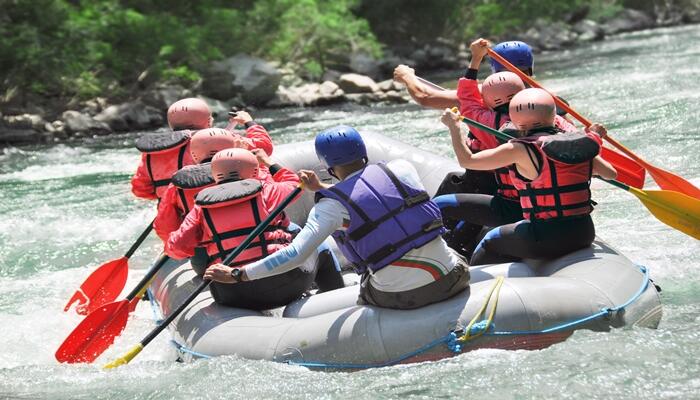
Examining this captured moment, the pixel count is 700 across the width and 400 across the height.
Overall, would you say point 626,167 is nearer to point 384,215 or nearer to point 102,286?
point 384,215

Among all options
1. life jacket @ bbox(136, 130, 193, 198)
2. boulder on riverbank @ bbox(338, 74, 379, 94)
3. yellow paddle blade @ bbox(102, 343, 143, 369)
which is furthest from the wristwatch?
boulder on riverbank @ bbox(338, 74, 379, 94)

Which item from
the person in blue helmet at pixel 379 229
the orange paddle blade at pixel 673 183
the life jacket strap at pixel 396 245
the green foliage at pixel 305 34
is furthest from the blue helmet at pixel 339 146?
the green foliage at pixel 305 34

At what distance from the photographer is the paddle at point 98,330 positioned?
4570 millimetres

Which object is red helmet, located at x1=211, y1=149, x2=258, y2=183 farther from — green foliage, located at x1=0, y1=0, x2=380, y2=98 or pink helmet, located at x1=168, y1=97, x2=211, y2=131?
green foliage, located at x1=0, y1=0, x2=380, y2=98

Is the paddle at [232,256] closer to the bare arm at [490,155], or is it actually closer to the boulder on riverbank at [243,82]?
the bare arm at [490,155]

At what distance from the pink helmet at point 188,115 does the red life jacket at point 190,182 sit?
23.9 inches

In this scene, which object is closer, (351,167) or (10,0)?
(351,167)

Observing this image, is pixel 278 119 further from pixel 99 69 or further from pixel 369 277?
pixel 369 277

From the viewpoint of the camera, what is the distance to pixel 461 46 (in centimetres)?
2547

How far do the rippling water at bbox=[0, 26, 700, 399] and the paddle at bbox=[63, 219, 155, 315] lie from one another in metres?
0.23

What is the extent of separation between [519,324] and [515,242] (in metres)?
0.62

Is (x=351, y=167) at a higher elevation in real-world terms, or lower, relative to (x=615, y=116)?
higher

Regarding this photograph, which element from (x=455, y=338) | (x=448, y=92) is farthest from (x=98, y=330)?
(x=448, y=92)

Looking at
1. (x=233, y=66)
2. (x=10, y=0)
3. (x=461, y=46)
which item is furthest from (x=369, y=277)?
(x=461, y=46)
